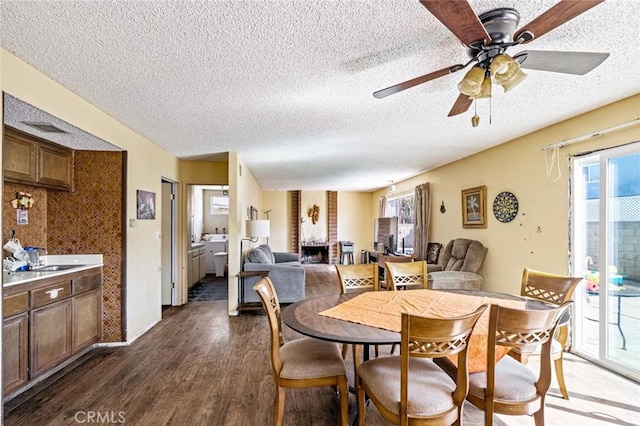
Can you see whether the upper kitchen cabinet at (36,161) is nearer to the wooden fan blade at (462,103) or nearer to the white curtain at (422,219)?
the wooden fan blade at (462,103)

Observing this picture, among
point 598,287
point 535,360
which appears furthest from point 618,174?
point 535,360

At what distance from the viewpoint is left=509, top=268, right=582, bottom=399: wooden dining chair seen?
7.54 ft

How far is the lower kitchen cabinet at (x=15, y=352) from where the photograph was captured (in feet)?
7.27

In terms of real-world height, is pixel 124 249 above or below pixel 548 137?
below

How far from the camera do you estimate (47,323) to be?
2.63 m

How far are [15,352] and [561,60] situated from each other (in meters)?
4.00

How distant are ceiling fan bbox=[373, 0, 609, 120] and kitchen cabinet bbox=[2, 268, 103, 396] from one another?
10.3 feet

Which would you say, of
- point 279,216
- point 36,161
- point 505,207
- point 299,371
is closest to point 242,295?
point 36,161

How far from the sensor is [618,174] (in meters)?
2.91

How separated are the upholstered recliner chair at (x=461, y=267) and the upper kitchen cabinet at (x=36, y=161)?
15.1ft

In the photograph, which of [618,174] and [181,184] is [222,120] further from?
[618,174]

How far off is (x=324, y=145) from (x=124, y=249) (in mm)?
2717

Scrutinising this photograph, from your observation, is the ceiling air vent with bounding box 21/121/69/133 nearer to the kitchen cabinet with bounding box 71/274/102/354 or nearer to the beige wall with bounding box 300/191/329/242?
the kitchen cabinet with bounding box 71/274/102/354

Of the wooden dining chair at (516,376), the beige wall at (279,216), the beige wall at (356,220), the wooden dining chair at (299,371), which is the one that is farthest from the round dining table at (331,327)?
the beige wall at (356,220)
